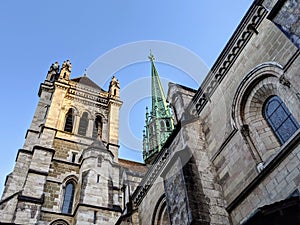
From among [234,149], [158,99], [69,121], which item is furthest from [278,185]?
[158,99]

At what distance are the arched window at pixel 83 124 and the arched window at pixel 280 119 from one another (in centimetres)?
1576

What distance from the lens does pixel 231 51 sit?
6.93m

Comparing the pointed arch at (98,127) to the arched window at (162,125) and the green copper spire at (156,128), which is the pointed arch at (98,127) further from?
the arched window at (162,125)

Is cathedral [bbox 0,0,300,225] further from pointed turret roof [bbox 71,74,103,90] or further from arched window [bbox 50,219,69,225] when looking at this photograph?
pointed turret roof [bbox 71,74,103,90]

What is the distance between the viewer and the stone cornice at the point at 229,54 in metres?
6.33

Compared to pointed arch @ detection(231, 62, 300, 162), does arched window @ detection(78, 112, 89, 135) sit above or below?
above

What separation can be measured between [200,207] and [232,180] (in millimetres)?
876

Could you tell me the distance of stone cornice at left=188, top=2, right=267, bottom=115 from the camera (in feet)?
20.8

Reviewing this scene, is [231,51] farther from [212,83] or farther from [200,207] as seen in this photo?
[200,207]

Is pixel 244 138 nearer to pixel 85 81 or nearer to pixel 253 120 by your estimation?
pixel 253 120

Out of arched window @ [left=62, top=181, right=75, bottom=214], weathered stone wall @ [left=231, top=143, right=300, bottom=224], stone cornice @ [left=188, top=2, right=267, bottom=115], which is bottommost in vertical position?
weathered stone wall @ [left=231, top=143, right=300, bottom=224]

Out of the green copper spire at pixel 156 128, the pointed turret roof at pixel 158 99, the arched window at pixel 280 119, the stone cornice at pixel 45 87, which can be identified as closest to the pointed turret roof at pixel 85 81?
the stone cornice at pixel 45 87


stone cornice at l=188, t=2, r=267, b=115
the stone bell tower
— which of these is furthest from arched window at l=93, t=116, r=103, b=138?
stone cornice at l=188, t=2, r=267, b=115

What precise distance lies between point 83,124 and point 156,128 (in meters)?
10.5
